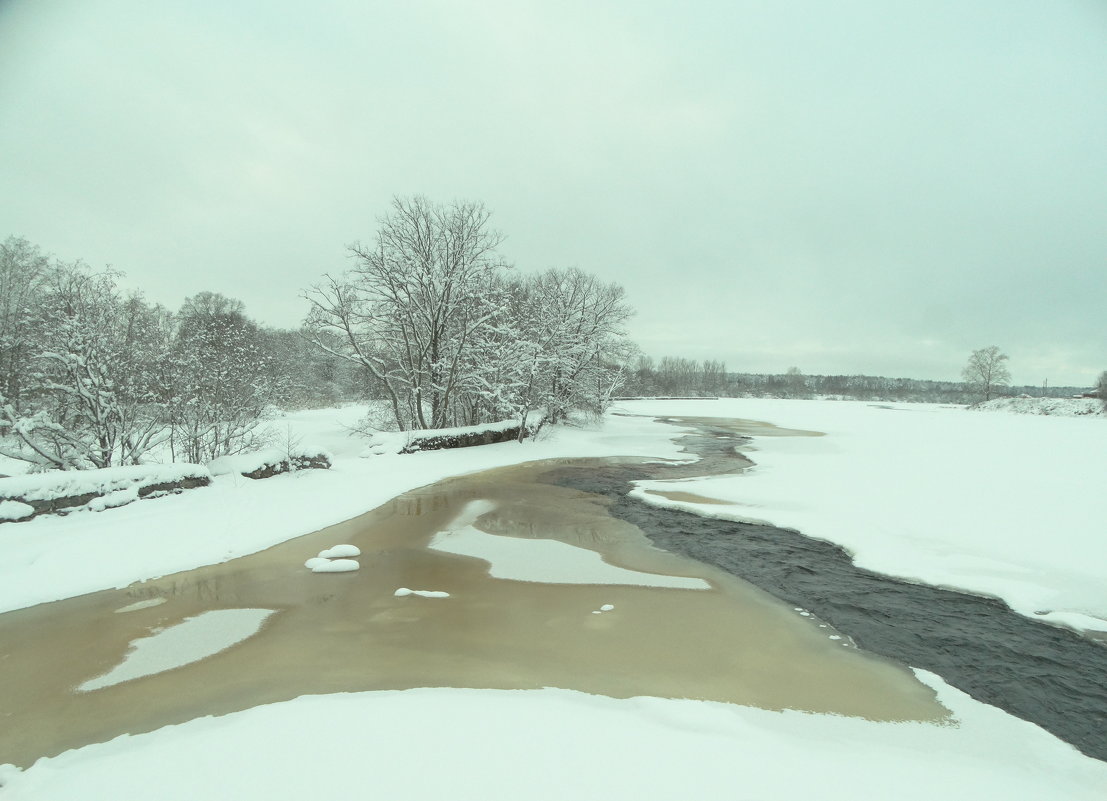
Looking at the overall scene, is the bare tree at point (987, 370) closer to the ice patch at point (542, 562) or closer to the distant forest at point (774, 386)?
the distant forest at point (774, 386)

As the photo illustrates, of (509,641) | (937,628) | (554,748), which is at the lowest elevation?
(937,628)

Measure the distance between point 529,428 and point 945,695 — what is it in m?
20.0

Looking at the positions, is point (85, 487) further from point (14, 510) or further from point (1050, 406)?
point (1050, 406)

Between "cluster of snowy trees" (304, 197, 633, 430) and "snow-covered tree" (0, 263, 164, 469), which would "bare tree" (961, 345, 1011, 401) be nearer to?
"cluster of snowy trees" (304, 197, 633, 430)

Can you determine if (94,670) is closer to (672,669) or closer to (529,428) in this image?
(672,669)

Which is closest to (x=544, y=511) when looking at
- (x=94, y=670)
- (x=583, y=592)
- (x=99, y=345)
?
(x=583, y=592)

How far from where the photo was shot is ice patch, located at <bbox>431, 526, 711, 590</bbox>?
6.44 meters

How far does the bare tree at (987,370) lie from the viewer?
67.0m

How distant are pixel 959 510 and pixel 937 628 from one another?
5.94 meters

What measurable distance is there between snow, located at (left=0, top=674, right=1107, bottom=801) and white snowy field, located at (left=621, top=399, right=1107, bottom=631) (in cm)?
354

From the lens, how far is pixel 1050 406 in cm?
4625

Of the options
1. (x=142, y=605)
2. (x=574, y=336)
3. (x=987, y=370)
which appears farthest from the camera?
(x=987, y=370)

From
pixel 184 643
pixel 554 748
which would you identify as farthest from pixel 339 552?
pixel 554 748

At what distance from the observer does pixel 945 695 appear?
3.93m
